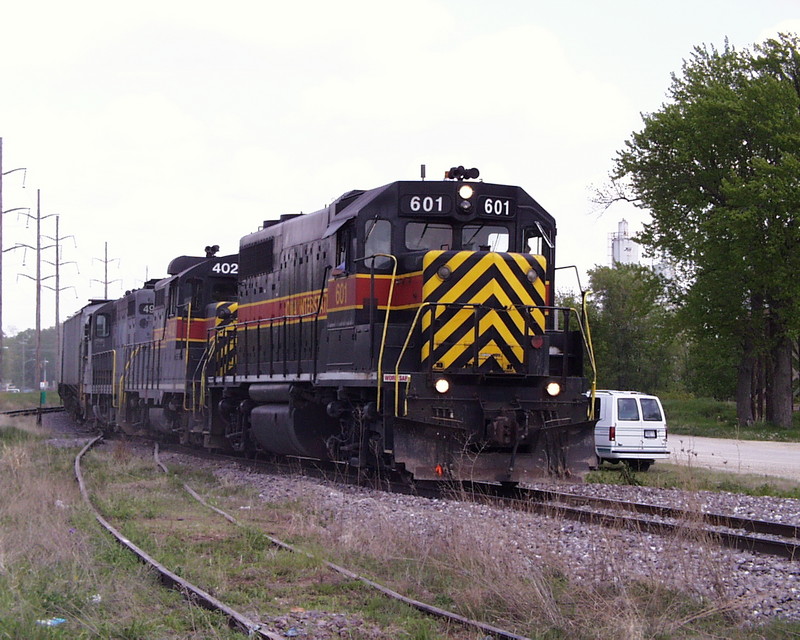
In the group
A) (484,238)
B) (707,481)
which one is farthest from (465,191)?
(707,481)

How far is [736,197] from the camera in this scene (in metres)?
33.8

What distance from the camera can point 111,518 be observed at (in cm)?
1147

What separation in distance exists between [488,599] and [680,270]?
111 ft

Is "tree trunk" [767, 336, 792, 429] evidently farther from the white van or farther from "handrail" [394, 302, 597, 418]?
"handrail" [394, 302, 597, 418]

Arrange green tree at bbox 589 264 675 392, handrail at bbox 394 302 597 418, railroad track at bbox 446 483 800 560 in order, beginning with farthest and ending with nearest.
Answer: green tree at bbox 589 264 675 392
handrail at bbox 394 302 597 418
railroad track at bbox 446 483 800 560

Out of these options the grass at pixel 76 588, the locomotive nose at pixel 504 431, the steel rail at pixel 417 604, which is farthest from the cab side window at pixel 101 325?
the steel rail at pixel 417 604

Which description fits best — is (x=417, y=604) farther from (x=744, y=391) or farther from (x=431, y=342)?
(x=744, y=391)

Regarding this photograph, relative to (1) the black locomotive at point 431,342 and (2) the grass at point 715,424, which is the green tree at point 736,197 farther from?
(1) the black locomotive at point 431,342

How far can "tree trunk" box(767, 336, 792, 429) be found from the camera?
36.0 m

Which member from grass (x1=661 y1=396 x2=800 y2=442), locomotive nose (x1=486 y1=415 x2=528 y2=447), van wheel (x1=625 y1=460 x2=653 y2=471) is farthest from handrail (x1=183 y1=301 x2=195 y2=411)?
grass (x1=661 y1=396 x2=800 y2=442)

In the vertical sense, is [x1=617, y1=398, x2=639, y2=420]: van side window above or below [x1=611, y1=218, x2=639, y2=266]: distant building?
below

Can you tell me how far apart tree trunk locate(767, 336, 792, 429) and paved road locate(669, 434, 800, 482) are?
363cm

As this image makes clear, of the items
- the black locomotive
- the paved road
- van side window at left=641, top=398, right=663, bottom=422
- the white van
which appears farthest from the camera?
the paved road

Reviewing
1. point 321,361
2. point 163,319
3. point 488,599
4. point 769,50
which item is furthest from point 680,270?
point 488,599
